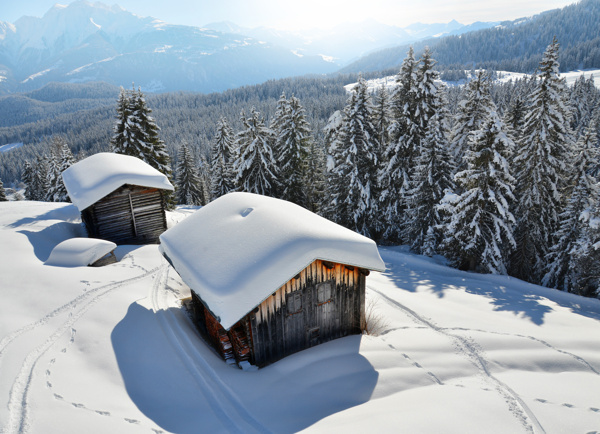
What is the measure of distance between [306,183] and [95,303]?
82.3 feet

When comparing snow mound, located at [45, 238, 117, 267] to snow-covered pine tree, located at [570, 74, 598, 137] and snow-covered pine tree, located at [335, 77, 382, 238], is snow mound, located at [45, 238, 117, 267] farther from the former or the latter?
snow-covered pine tree, located at [570, 74, 598, 137]

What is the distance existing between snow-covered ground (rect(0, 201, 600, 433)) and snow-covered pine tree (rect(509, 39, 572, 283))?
9754 millimetres

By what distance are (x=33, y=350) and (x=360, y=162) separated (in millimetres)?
22245

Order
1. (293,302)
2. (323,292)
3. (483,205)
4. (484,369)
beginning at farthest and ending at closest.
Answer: (483,205) < (323,292) < (293,302) < (484,369)

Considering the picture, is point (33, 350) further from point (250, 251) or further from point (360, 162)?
point (360, 162)

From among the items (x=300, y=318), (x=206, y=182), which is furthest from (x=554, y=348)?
(x=206, y=182)

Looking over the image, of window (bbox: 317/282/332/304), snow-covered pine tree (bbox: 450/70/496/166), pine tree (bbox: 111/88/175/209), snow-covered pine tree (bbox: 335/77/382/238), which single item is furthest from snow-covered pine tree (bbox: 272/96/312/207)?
window (bbox: 317/282/332/304)

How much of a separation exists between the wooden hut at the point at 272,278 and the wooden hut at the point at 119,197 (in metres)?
9.19

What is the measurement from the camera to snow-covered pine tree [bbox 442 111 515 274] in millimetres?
17820

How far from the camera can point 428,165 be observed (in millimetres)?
22125

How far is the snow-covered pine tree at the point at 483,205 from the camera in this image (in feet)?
58.5

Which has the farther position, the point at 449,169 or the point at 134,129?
the point at 134,129

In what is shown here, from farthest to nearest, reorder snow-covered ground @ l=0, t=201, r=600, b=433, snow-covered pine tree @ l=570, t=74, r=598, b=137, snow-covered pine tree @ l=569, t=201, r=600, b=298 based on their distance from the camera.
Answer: snow-covered pine tree @ l=570, t=74, r=598, b=137, snow-covered pine tree @ l=569, t=201, r=600, b=298, snow-covered ground @ l=0, t=201, r=600, b=433

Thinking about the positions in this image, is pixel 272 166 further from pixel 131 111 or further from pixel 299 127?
pixel 131 111
